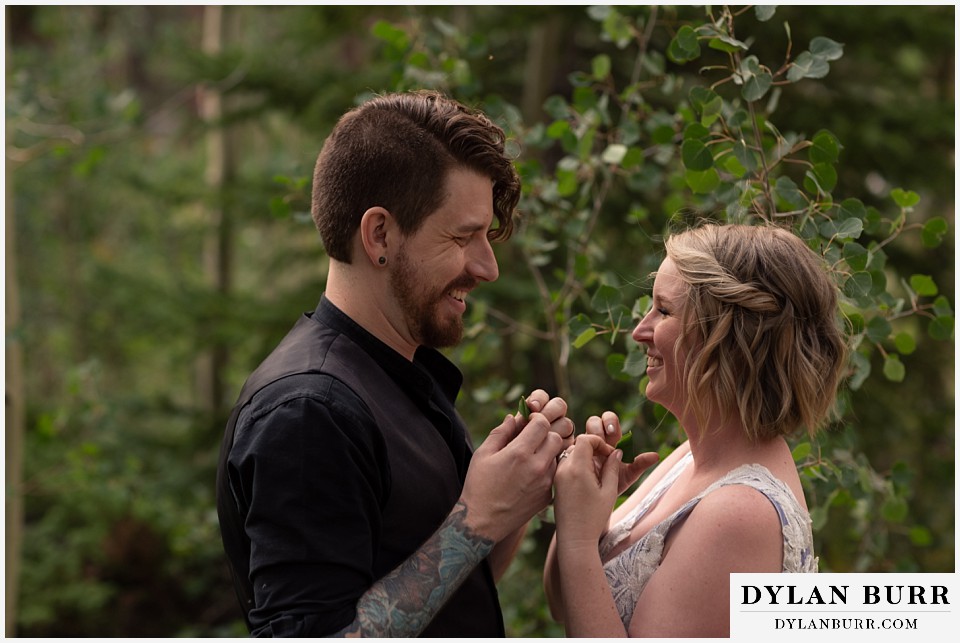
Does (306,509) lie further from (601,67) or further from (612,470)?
(601,67)

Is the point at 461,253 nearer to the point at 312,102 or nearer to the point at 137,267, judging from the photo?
the point at 312,102

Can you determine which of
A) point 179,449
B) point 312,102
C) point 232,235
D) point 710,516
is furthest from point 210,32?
point 710,516

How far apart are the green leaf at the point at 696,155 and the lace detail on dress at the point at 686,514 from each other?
0.77 meters

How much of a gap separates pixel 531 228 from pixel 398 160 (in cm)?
184

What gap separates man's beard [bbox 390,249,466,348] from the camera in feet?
6.14

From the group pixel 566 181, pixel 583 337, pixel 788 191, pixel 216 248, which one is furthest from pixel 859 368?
pixel 216 248

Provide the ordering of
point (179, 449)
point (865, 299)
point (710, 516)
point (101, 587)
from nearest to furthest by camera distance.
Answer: point (710, 516), point (865, 299), point (179, 449), point (101, 587)

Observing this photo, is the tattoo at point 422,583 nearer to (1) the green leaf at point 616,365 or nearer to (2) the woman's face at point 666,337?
(2) the woman's face at point 666,337

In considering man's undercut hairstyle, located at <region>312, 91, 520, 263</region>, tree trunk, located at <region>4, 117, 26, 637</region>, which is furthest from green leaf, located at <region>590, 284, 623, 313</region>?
tree trunk, located at <region>4, 117, 26, 637</region>

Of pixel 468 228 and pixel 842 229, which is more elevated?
pixel 468 228

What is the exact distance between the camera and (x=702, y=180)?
2.30 metres

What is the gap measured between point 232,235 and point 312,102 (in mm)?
2543

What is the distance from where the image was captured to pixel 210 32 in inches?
328

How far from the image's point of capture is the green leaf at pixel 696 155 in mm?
2252
